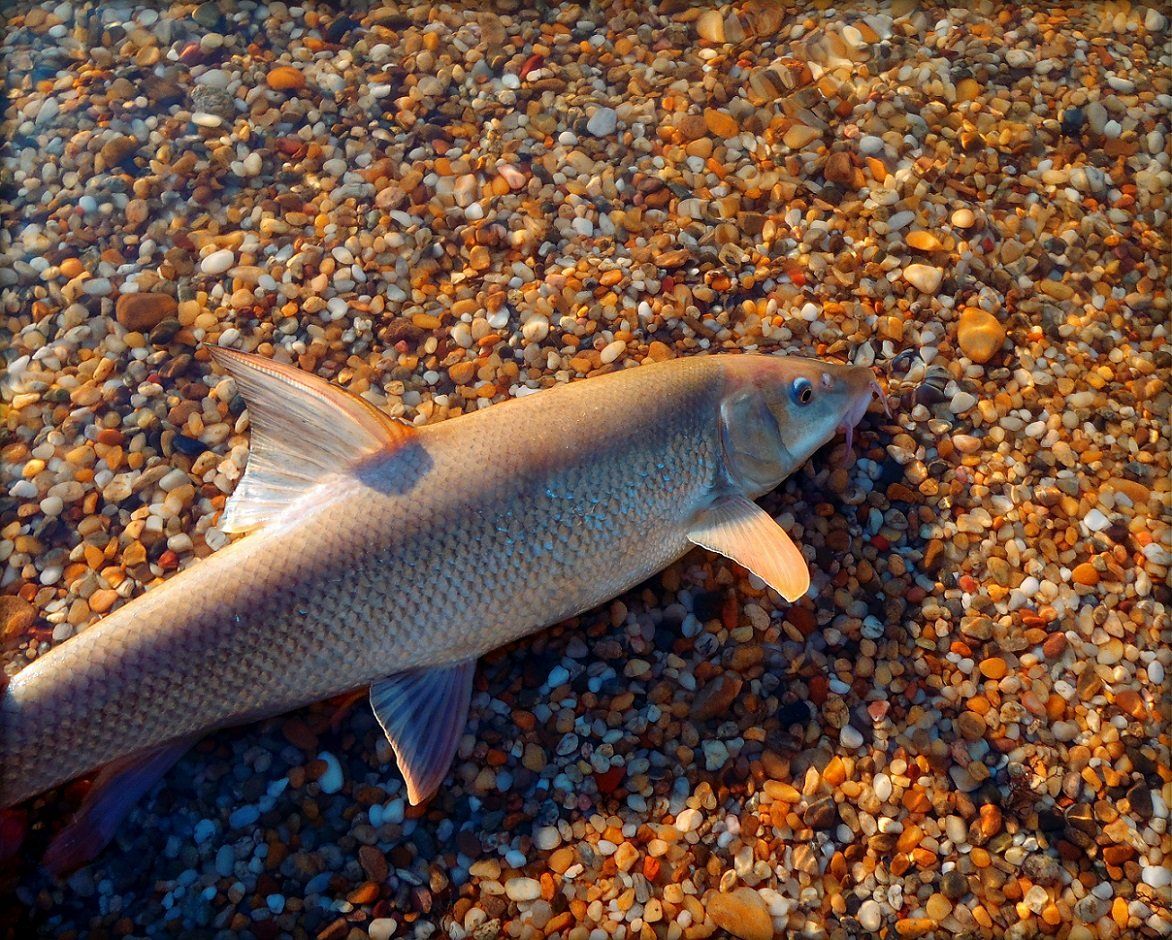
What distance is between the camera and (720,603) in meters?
3.40

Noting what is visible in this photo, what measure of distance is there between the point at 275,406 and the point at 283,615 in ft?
2.39

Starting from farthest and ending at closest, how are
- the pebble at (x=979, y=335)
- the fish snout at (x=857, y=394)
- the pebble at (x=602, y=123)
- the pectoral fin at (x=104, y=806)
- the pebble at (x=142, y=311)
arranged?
the pebble at (x=602, y=123) < the pebble at (x=979, y=335) < the pebble at (x=142, y=311) < the fish snout at (x=857, y=394) < the pectoral fin at (x=104, y=806)

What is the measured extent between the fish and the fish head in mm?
17

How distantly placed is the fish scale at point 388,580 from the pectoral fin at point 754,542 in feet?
0.42

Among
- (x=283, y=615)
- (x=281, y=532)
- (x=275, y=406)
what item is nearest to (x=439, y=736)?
(x=283, y=615)

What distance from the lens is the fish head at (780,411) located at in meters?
3.29

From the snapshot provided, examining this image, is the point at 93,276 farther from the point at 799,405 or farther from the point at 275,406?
the point at 799,405

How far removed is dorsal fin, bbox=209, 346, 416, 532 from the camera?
297 centimetres

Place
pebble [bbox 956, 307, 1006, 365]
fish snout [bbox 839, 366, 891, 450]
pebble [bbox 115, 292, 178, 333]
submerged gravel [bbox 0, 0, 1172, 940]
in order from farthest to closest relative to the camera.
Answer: pebble [bbox 956, 307, 1006, 365] → pebble [bbox 115, 292, 178, 333] → fish snout [bbox 839, 366, 891, 450] → submerged gravel [bbox 0, 0, 1172, 940]

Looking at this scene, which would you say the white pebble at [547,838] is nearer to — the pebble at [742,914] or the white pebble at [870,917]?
the pebble at [742,914]

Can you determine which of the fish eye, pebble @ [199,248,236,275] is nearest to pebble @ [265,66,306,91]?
pebble @ [199,248,236,275]

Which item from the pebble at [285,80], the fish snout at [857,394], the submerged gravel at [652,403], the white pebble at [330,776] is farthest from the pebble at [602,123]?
the white pebble at [330,776]

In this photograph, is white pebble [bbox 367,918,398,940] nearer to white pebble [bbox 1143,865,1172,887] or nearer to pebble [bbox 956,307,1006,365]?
white pebble [bbox 1143,865,1172,887]

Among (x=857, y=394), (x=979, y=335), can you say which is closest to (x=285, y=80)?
(x=857, y=394)
